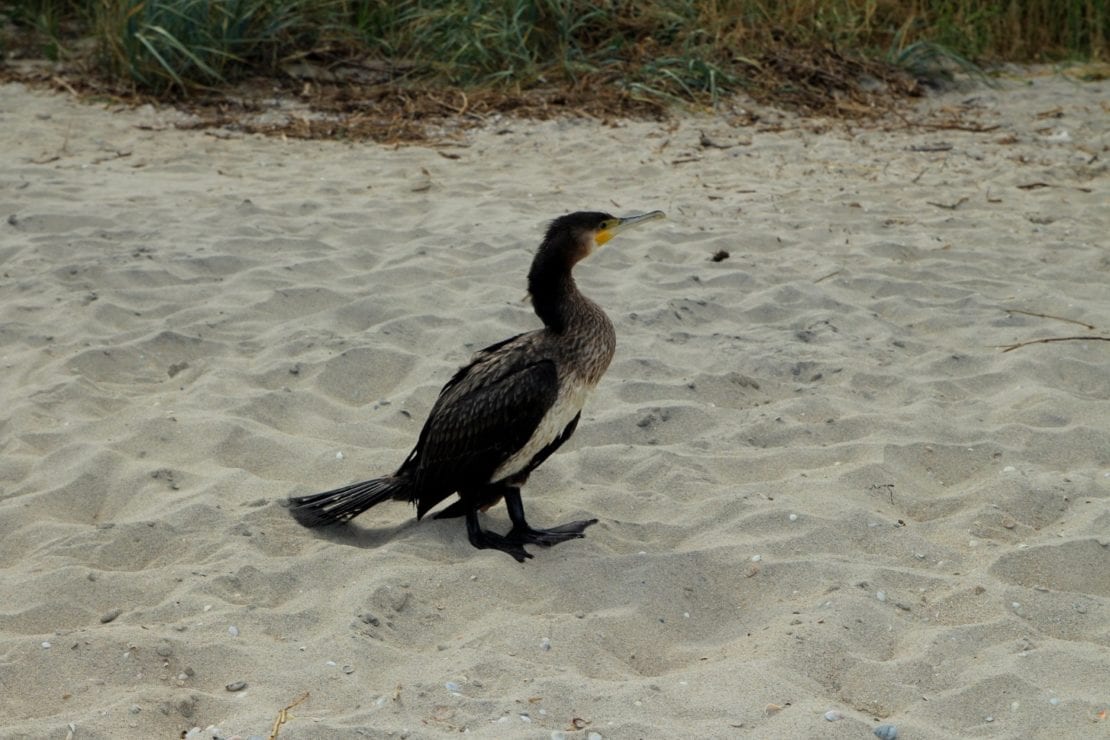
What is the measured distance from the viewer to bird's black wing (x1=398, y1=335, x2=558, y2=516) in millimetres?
3844

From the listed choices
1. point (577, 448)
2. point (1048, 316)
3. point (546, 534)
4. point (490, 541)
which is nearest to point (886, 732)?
point (546, 534)

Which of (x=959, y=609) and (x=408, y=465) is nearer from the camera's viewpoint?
(x=959, y=609)

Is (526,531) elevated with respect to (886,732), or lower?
lower

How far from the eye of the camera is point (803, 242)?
6.92 meters

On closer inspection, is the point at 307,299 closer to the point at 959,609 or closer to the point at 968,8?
the point at 959,609

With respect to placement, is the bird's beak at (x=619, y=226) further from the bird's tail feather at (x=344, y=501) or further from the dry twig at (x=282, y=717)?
the dry twig at (x=282, y=717)

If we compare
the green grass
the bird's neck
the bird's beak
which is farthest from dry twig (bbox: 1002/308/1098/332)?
the green grass

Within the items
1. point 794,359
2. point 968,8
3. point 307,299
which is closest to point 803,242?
point 794,359

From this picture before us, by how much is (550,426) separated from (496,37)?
255 inches

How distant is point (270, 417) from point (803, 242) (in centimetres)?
331

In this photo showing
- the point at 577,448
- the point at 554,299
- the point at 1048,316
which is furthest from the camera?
the point at 1048,316

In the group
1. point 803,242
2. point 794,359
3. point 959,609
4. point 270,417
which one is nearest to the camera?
point 959,609

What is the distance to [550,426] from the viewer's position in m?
3.91

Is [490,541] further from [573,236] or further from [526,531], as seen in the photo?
[573,236]
